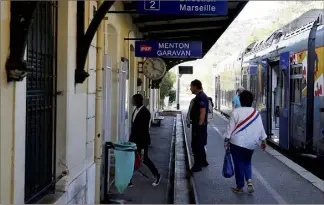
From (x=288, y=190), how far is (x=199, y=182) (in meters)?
1.56

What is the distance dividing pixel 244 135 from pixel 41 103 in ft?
11.7

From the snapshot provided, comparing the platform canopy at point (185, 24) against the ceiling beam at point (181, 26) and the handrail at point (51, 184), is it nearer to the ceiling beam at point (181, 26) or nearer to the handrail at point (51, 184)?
the ceiling beam at point (181, 26)

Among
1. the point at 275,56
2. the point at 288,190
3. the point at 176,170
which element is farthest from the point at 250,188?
the point at 275,56

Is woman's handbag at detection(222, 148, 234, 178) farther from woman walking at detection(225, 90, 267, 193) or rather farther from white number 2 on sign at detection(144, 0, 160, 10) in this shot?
white number 2 on sign at detection(144, 0, 160, 10)

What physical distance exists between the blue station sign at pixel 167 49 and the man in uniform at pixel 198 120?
7.20 ft

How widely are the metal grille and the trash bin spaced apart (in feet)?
5.94

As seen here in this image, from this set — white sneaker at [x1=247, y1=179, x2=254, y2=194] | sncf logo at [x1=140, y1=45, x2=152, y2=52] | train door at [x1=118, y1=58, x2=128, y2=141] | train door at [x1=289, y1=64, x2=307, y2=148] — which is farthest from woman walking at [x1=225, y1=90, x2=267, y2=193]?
sncf logo at [x1=140, y1=45, x2=152, y2=52]

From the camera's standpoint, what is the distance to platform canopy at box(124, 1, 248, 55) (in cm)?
1256

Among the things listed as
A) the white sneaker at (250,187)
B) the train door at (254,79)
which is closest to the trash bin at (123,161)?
the white sneaker at (250,187)

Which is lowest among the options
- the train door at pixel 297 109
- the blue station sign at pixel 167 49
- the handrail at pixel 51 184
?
the handrail at pixel 51 184

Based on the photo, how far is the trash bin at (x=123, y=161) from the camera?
273 inches

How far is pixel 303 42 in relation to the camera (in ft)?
35.4

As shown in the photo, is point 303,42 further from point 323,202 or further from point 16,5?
point 16,5

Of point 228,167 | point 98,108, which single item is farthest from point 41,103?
point 228,167
